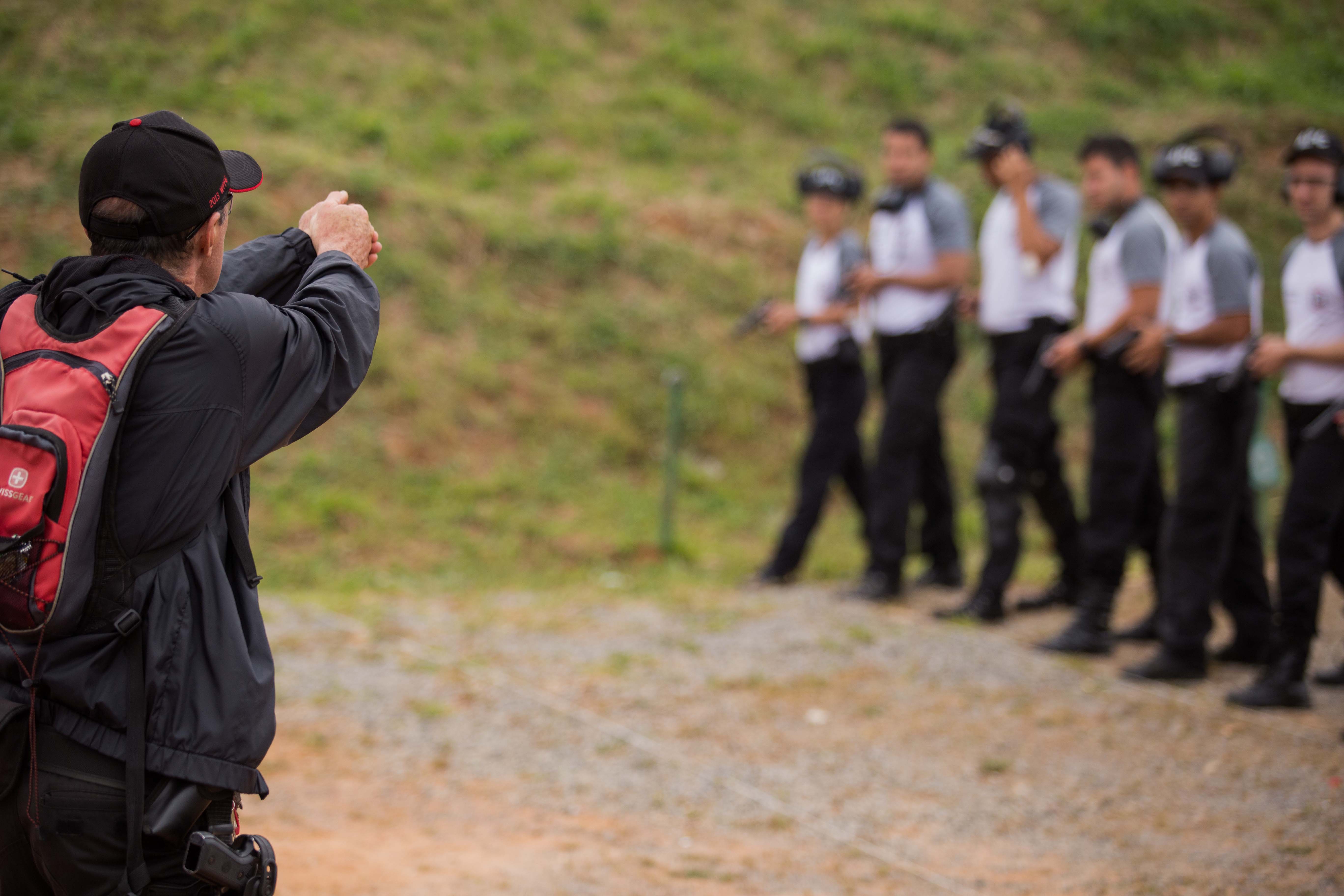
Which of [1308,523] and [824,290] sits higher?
[824,290]

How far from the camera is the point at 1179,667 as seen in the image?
5430mm

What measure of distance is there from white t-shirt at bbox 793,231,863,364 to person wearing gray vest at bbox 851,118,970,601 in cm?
24

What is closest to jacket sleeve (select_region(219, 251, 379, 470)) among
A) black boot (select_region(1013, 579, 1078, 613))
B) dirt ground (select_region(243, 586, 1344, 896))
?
dirt ground (select_region(243, 586, 1344, 896))

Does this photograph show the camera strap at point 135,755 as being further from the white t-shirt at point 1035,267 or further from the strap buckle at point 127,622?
the white t-shirt at point 1035,267

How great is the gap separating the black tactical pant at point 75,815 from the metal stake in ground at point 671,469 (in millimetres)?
6037

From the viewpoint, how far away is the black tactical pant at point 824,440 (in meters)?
7.31

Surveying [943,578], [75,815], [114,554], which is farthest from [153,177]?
[943,578]

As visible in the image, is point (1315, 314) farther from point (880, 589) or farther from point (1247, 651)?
point (880, 589)

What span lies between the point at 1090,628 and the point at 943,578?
147cm

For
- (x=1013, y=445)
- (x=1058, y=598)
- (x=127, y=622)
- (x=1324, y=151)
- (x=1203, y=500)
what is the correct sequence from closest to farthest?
1. (x=127, y=622)
2. (x=1324, y=151)
3. (x=1203, y=500)
4. (x=1013, y=445)
5. (x=1058, y=598)

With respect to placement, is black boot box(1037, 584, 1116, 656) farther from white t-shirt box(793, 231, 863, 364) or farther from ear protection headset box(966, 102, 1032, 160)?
ear protection headset box(966, 102, 1032, 160)

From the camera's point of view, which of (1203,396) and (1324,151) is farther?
(1203,396)

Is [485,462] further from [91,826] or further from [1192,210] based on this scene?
[91,826]

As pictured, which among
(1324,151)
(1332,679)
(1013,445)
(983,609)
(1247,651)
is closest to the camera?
(1324,151)
